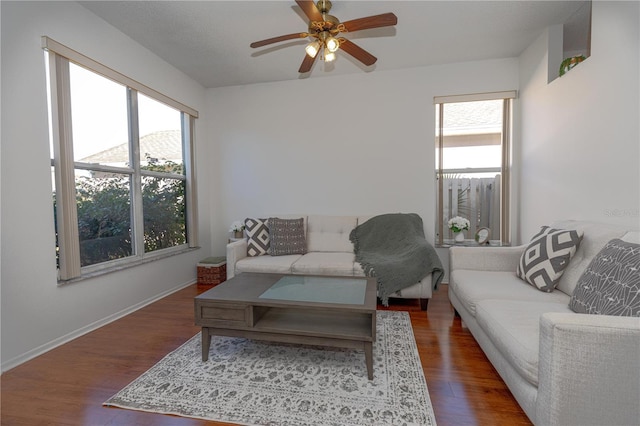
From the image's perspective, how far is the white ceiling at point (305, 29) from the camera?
2334mm

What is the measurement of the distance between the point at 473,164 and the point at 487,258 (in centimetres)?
155

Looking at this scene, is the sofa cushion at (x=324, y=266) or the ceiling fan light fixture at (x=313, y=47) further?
the sofa cushion at (x=324, y=266)

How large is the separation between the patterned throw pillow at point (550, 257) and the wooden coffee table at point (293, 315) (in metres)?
1.13

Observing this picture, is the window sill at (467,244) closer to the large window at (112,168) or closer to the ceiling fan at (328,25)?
the ceiling fan at (328,25)

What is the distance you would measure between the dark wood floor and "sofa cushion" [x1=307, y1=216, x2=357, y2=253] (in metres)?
1.23

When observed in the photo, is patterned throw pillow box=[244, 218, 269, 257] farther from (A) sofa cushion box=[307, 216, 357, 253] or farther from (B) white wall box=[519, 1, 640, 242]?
(B) white wall box=[519, 1, 640, 242]

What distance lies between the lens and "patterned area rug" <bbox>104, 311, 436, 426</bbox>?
140cm

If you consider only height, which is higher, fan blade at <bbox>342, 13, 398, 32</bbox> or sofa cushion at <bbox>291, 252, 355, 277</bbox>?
fan blade at <bbox>342, 13, 398, 32</bbox>

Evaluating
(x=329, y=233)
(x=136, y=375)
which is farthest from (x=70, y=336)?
(x=329, y=233)

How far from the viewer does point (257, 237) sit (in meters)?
3.33

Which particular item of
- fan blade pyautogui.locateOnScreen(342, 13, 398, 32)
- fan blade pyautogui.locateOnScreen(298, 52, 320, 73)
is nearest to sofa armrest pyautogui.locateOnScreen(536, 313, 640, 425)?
fan blade pyautogui.locateOnScreen(342, 13, 398, 32)

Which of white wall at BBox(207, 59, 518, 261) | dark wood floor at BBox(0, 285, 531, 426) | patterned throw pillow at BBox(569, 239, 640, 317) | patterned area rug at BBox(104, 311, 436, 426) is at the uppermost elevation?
white wall at BBox(207, 59, 518, 261)

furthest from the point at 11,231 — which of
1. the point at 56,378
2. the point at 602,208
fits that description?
the point at 602,208

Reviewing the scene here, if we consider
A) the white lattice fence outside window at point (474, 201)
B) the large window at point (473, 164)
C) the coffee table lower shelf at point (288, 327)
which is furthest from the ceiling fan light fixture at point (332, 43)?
the white lattice fence outside window at point (474, 201)
